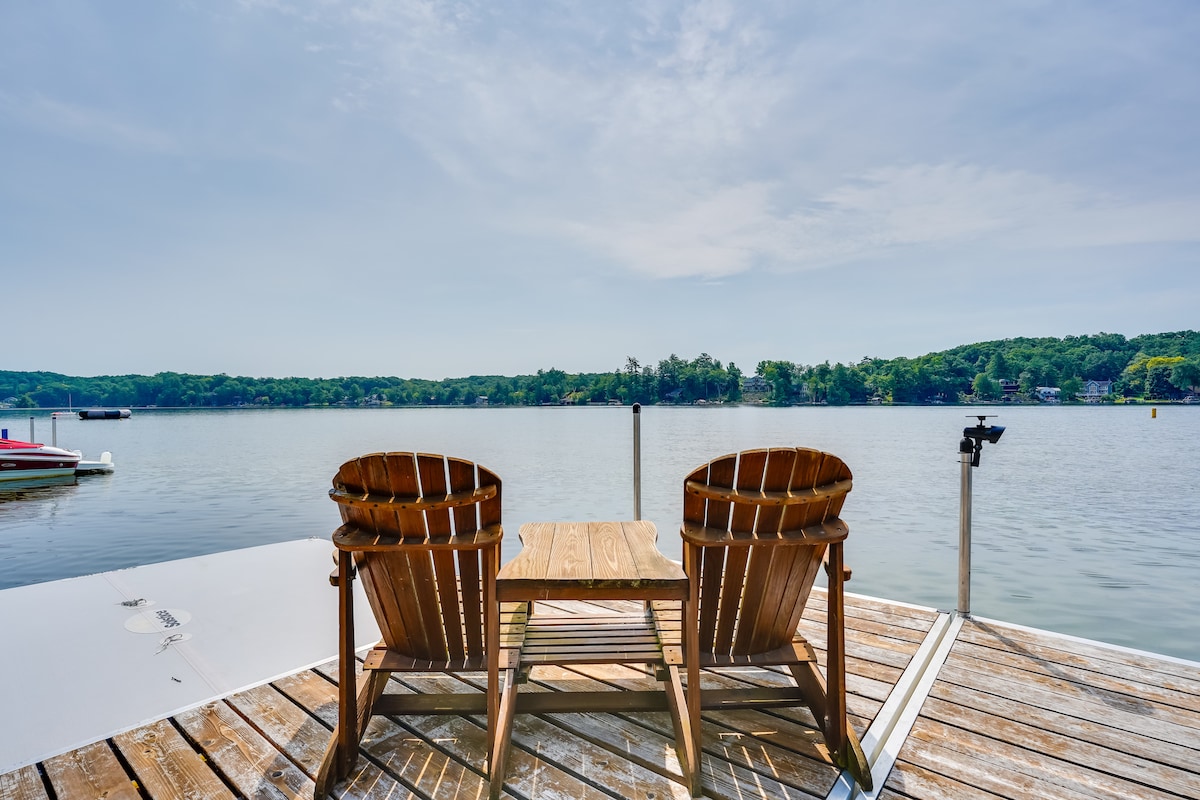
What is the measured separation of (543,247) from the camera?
18.3 m

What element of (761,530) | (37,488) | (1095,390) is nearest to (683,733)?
(761,530)

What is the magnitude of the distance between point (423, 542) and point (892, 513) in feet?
37.8

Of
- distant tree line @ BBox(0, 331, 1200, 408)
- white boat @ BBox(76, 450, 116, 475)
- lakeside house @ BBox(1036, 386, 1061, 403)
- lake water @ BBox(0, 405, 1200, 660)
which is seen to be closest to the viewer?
lake water @ BBox(0, 405, 1200, 660)

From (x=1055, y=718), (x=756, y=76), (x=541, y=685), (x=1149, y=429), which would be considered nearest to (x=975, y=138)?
(x=756, y=76)

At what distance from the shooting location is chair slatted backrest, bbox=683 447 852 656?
6.24 feet

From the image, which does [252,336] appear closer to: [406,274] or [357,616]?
[406,274]

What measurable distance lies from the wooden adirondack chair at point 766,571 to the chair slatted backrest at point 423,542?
0.69m

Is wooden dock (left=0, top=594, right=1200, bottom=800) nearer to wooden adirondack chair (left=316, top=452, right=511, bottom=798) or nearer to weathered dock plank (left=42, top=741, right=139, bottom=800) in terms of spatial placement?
weathered dock plank (left=42, top=741, right=139, bottom=800)

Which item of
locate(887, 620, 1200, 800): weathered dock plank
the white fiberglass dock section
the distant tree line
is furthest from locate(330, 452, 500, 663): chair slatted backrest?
the distant tree line

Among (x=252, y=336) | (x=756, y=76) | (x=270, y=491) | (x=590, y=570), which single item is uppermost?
(x=756, y=76)

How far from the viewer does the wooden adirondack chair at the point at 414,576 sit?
1867 mm

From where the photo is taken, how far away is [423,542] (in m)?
1.89

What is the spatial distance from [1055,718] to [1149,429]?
123 ft

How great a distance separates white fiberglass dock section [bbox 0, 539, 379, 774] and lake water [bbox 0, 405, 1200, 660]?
340cm
